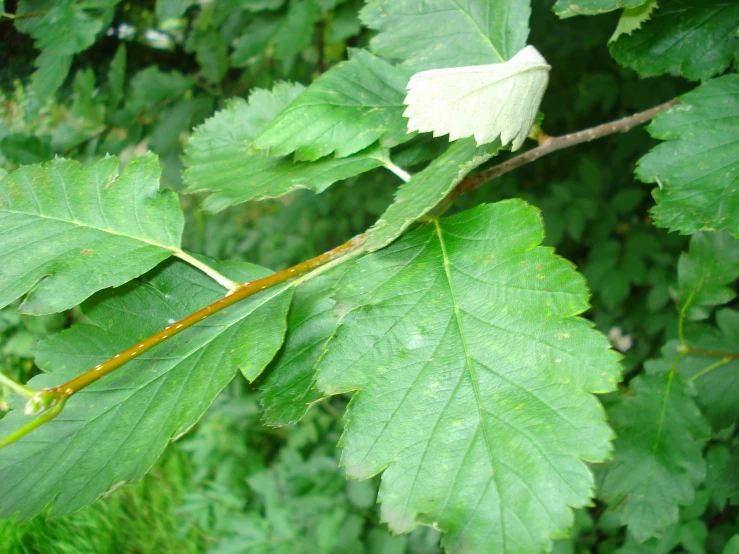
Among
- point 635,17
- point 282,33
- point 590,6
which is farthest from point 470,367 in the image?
point 282,33

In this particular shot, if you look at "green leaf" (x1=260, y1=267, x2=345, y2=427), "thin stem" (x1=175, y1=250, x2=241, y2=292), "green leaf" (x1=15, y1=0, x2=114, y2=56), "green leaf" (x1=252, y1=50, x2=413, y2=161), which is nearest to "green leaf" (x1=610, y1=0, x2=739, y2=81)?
"green leaf" (x1=252, y1=50, x2=413, y2=161)

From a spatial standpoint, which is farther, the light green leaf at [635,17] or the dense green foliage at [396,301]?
the light green leaf at [635,17]

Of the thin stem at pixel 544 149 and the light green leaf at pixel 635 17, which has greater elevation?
the light green leaf at pixel 635 17

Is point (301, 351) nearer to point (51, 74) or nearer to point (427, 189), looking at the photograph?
point (427, 189)

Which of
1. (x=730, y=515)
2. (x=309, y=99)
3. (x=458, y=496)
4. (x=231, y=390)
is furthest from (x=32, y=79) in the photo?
(x=730, y=515)

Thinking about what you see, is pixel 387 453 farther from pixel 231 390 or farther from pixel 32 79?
pixel 231 390

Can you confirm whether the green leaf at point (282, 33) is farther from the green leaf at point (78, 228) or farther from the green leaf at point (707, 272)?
the green leaf at point (707, 272)

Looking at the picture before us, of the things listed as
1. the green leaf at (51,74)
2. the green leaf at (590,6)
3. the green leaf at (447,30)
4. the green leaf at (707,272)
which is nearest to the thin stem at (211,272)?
the green leaf at (447,30)
